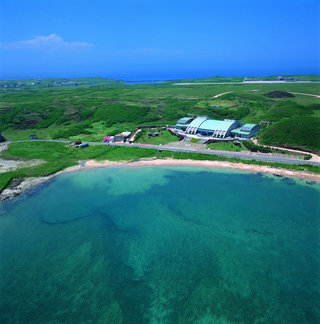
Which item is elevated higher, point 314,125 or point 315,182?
point 314,125

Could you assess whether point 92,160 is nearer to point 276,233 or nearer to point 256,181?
point 256,181

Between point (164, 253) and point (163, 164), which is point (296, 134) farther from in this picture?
point (164, 253)

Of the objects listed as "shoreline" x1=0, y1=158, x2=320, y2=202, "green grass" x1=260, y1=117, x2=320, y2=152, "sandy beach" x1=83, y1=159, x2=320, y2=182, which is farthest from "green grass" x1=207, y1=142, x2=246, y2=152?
"sandy beach" x1=83, y1=159, x2=320, y2=182

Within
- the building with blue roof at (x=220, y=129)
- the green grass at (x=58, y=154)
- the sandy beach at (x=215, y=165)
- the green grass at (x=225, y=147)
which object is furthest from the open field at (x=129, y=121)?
the sandy beach at (x=215, y=165)

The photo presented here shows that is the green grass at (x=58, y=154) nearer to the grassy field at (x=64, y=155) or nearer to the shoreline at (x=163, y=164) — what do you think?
the grassy field at (x=64, y=155)

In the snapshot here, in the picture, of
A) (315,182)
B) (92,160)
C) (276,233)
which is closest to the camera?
(276,233)

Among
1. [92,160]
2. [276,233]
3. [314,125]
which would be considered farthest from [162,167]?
[314,125]
